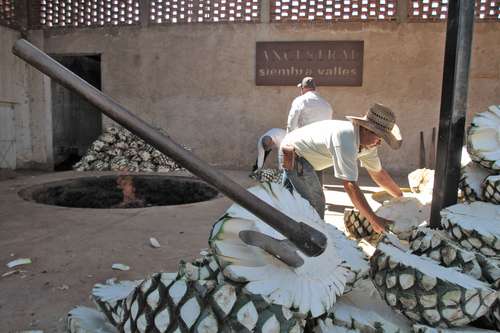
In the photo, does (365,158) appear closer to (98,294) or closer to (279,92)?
(98,294)

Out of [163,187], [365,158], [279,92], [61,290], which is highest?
[279,92]

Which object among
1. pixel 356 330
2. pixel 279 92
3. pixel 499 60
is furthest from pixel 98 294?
pixel 499 60

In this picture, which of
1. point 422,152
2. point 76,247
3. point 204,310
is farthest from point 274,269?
point 422,152

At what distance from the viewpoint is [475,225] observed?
5.88 feet

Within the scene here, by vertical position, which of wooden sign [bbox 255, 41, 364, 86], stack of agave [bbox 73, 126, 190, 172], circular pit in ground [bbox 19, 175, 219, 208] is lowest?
circular pit in ground [bbox 19, 175, 219, 208]

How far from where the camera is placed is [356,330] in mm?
1278

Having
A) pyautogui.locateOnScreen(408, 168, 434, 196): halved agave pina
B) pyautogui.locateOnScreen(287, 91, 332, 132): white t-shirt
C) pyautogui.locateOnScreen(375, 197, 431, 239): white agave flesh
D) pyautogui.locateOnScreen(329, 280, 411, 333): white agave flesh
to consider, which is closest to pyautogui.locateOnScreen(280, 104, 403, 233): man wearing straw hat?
pyautogui.locateOnScreen(375, 197, 431, 239): white agave flesh

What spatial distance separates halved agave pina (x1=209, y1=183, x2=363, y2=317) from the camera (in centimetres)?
120

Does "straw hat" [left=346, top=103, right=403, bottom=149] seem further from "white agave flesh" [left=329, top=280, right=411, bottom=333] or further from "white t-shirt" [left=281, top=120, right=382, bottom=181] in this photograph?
"white agave flesh" [left=329, top=280, right=411, bottom=333]

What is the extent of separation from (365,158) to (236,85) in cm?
513

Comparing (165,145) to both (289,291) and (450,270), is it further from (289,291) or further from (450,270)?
(450,270)

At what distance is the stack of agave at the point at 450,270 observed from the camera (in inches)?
49.4

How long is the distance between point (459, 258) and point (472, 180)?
90 cm

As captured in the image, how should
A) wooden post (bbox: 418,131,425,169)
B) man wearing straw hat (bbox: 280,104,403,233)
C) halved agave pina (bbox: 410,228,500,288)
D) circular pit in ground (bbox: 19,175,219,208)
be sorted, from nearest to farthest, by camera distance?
halved agave pina (bbox: 410,228,500,288) → man wearing straw hat (bbox: 280,104,403,233) → circular pit in ground (bbox: 19,175,219,208) → wooden post (bbox: 418,131,425,169)
